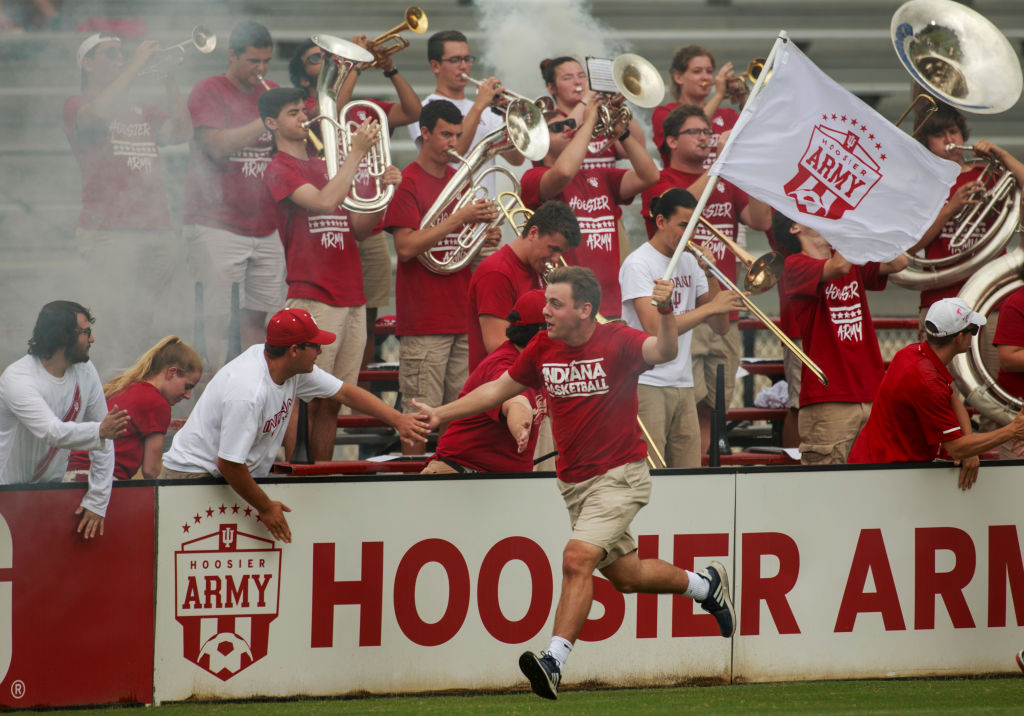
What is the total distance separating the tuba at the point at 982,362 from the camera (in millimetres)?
6828

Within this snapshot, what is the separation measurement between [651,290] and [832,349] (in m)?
1.08

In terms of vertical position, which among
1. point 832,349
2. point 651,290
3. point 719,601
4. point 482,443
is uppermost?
point 651,290

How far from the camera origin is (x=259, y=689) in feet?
17.2

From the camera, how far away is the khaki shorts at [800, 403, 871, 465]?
6695 millimetres

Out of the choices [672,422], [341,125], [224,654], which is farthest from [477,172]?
[224,654]

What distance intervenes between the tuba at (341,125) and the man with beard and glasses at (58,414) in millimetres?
1872

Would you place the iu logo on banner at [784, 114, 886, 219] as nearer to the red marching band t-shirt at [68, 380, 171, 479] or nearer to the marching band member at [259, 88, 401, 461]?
the marching band member at [259, 88, 401, 461]

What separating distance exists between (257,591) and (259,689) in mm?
398

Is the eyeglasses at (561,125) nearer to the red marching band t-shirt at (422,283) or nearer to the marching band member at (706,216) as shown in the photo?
the marching band member at (706,216)

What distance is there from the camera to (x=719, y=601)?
523 cm

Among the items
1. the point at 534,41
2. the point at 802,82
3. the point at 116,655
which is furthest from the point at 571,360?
the point at 534,41

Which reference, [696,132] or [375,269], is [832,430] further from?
[375,269]

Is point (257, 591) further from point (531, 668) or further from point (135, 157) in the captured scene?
point (135, 157)

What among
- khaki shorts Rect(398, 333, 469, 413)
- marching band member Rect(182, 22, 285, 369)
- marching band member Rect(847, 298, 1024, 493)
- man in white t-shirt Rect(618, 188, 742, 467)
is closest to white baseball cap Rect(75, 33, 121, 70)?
marching band member Rect(182, 22, 285, 369)
